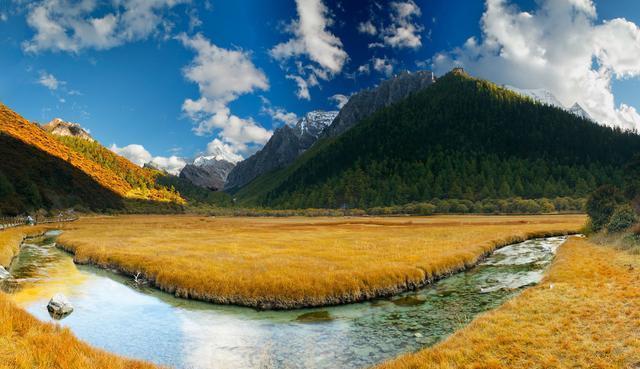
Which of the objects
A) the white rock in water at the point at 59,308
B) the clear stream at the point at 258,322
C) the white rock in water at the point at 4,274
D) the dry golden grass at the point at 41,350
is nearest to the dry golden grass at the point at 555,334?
the clear stream at the point at 258,322

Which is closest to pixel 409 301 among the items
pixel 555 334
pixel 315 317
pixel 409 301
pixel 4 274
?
pixel 409 301

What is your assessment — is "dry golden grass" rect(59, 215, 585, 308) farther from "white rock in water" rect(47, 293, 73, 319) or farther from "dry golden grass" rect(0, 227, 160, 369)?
"dry golden grass" rect(0, 227, 160, 369)

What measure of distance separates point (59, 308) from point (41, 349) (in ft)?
51.7

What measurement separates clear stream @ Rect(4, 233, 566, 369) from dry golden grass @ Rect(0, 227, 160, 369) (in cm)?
453

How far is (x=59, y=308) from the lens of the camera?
27266 mm

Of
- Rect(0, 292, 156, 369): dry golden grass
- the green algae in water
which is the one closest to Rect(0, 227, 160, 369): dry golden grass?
Rect(0, 292, 156, 369): dry golden grass

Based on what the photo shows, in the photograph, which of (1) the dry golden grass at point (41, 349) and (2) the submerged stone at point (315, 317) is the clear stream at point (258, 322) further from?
(1) the dry golden grass at point (41, 349)

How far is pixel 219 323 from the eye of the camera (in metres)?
25.3

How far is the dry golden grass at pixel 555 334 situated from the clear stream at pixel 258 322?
2.99 meters

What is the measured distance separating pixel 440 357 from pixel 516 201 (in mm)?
170270

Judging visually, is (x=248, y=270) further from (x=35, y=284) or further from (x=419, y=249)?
(x=419, y=249)

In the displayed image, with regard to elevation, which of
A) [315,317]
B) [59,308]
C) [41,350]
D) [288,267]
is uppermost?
[41,350]

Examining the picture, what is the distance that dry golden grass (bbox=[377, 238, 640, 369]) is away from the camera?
15.3 m

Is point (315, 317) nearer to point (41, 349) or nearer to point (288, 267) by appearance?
point (288, 267)
